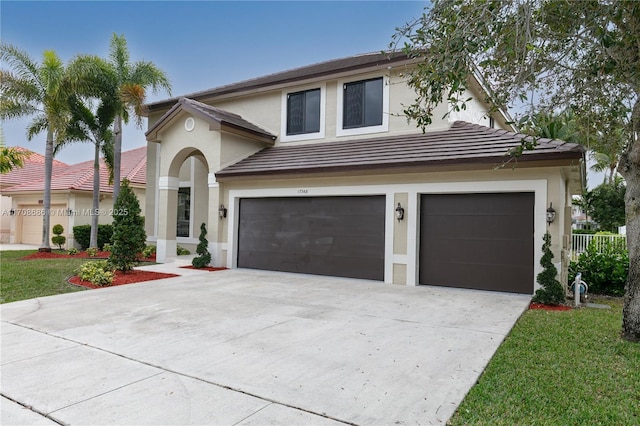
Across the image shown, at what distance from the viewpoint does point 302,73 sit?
49.8ft

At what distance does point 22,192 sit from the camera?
→ 2394 centimetres

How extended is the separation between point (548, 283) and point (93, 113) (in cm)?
1909

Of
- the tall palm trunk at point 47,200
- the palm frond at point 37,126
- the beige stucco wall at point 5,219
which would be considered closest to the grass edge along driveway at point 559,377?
the tall palm trunk at point 47,200

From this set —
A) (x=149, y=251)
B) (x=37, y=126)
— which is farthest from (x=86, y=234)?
(x=149, y=251)

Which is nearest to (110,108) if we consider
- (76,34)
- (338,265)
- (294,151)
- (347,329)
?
(76,34)

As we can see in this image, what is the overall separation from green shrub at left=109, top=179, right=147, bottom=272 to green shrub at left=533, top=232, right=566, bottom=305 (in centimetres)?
1084

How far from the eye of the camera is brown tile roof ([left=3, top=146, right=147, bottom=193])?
2221 centimetres

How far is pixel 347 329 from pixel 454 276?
516 cm

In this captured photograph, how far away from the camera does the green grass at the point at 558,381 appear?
3.64 meters

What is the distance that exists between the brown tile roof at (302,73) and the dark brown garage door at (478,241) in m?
4.78

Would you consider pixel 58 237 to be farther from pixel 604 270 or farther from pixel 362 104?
pixel 604 270

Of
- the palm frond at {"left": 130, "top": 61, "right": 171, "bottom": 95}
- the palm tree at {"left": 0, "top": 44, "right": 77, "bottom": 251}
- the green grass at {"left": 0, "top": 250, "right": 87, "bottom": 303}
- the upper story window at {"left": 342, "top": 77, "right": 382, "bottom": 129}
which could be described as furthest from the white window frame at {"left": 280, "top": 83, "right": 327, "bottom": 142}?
the palm tree at {"left": 0, "top": 44, "right": 77, "bottom": 251}

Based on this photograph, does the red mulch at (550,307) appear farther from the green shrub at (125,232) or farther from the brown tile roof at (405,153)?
the green shrub at (125,232)

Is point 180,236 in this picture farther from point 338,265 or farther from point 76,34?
point 76,34
